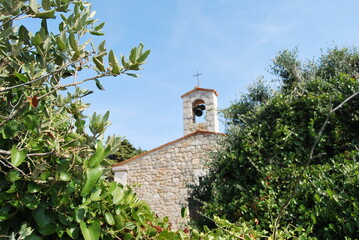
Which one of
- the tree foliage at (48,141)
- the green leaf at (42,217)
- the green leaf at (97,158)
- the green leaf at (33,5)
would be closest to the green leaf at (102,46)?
the tree foliage at (48,141)

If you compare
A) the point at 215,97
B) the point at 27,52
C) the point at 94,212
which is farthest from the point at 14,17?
the point at 215,97

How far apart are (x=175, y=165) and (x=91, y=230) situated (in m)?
9.29

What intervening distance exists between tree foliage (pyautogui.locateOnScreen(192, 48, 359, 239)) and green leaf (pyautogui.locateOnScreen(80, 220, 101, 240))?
6.10 ft

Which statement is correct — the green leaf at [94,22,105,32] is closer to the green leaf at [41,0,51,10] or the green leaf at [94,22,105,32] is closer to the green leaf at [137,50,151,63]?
the green leaf at [41,0,51,10]

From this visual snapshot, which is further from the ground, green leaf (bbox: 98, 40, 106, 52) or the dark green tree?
the dark green tree

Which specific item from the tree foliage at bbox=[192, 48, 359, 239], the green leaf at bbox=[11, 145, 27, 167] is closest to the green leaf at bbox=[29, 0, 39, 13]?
the green leaf at bbox=[11, 145, 27, 167]

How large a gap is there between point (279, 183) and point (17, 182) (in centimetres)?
288

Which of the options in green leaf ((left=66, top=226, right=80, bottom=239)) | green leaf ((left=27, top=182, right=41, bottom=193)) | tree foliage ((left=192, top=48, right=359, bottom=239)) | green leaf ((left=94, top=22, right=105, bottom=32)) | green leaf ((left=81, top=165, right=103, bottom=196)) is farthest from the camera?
tree foliage ((left=192, top=48, right=359, bottom=239))

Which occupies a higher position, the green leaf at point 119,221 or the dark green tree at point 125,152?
the dark green tree at point 125,152

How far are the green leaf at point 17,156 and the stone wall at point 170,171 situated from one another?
887cm

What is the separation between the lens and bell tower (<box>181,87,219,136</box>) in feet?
37.3

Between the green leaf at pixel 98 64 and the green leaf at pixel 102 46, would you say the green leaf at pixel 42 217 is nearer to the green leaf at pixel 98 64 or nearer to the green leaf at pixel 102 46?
the green leaf at pixel 98 64

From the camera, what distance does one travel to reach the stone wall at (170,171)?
10453 mm

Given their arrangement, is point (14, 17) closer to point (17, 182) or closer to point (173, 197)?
point (17, 182)
